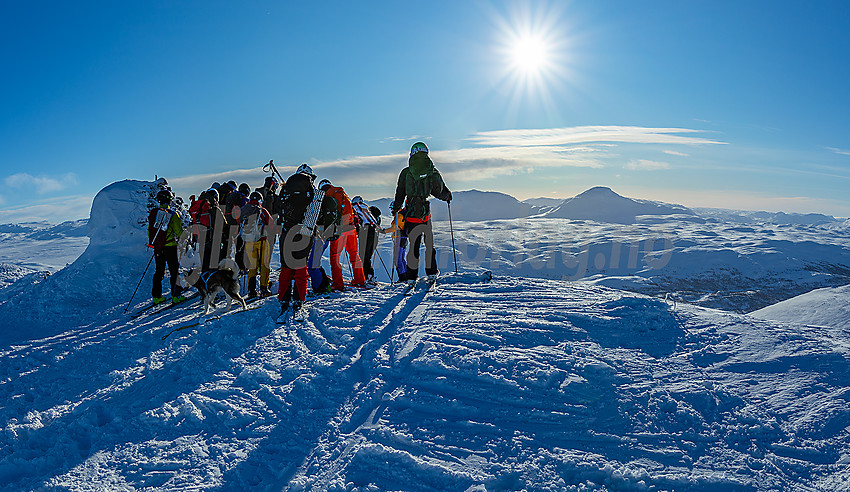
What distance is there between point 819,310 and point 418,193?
7083 mm

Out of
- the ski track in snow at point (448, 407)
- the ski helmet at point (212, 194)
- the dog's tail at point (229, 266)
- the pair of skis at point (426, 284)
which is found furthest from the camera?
the ski helmet at point (212, 194)

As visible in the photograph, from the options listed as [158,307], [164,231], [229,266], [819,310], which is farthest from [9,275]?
[819,310]

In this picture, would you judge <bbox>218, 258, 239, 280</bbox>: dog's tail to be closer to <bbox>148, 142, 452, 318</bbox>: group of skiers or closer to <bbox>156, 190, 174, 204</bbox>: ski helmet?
<bbox>148, 142, 452, 318</bbox>: group of skiers

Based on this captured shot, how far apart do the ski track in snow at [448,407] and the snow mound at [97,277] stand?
5.35 m

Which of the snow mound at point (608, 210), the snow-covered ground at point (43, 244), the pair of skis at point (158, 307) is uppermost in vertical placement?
the snow mound at point (608, 210)

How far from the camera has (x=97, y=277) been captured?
1271 cm

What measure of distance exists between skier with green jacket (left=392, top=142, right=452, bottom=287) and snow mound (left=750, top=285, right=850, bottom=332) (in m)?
6.14

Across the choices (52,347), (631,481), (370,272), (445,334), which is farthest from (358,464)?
(370,272)

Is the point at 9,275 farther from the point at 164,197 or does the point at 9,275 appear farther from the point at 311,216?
the point at 311,216

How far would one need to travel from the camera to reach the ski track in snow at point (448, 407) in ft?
10.3

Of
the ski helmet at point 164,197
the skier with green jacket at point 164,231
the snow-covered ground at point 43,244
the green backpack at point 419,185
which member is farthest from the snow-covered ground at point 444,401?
the snow-covered ground at point 43,244

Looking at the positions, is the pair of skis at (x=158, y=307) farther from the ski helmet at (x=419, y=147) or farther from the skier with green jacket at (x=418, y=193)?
the ski helmet at (x=419, y=147)

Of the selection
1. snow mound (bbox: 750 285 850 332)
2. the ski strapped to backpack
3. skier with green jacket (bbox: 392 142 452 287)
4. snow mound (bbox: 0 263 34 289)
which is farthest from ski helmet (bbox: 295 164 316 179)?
snow mound (bbox: 0 263 34 289)

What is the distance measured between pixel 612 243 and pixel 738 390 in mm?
94925
